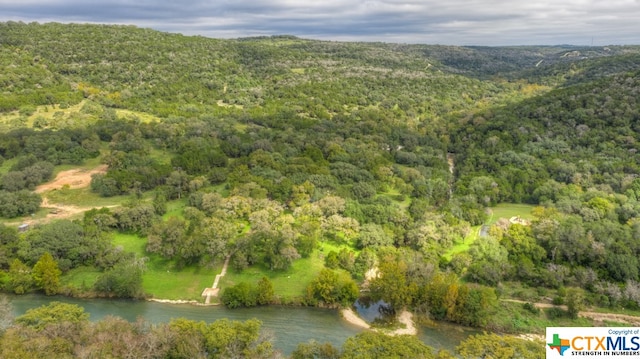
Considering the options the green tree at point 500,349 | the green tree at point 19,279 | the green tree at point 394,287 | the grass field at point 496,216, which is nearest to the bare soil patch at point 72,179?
the green tree at point 19,279

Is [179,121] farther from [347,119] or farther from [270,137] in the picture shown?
[347,119]

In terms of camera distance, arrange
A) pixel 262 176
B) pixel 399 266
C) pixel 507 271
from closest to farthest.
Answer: pixel 399 266 < pixel 507 271 < pixel 262 176

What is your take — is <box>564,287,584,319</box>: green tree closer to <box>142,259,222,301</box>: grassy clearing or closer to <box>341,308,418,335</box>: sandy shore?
<box>341,308,418,335</box>: sandy shore

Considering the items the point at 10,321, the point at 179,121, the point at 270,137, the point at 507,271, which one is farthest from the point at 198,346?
the point at 179,121

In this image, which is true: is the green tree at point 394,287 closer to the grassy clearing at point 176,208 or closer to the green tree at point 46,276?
the grassy clearing at point 176,208

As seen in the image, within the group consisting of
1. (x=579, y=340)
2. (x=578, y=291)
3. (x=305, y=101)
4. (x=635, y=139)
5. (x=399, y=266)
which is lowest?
(x=578, y=291)

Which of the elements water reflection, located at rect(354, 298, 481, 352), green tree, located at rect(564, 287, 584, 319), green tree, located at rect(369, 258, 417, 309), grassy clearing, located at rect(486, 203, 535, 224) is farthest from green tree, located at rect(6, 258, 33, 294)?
grassy clearing, located at rect(486, 203, 535, 224)
